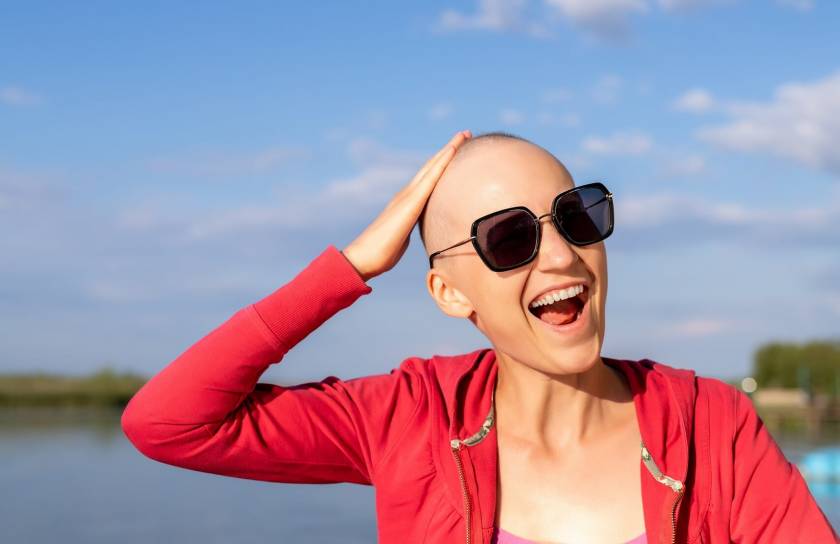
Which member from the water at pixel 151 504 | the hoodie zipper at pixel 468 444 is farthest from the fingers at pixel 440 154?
the water at pixel 151 504

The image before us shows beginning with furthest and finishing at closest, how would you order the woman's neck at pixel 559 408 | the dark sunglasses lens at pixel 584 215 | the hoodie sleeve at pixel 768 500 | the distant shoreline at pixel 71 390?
the distant shoreline at pixel 71 390 < the woman's neck at pixel 559 408 < the dark sunglasses lens at pixel 584 215 < the hoodie sleeve at pixel 768 500

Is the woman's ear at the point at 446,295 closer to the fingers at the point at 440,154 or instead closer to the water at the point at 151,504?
the fingers at the point at 440,154

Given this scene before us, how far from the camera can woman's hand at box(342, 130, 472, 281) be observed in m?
2.79

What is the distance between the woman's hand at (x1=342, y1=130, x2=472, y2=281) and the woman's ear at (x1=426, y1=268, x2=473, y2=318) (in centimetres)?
17

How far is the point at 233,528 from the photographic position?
690 inches

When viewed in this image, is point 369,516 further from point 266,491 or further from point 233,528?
point 266,491

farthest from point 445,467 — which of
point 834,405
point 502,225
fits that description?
point 834,405

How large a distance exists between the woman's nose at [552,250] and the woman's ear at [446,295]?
31 centimetres

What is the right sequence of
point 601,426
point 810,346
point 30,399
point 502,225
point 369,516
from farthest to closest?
point 810,346 → point 30,399 → point 369,516 → point 601,426 → point 502,225

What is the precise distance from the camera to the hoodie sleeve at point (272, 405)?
2725 mm

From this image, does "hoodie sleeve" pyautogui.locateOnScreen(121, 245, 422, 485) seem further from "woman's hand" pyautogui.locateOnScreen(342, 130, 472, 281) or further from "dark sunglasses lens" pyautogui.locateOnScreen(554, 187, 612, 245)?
"dark sunglasses lens" pyautogui.locateOnScreen(554, 187, 612, 245)

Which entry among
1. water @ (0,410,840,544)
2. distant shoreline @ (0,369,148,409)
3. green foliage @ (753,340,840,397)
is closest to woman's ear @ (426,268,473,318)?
water @ (0,410,840,544)

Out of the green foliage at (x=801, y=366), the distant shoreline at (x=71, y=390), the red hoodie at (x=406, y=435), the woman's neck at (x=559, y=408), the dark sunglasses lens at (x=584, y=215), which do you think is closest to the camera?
the red hoodie at (x=406, y=435)

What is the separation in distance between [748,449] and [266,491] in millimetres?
22427
